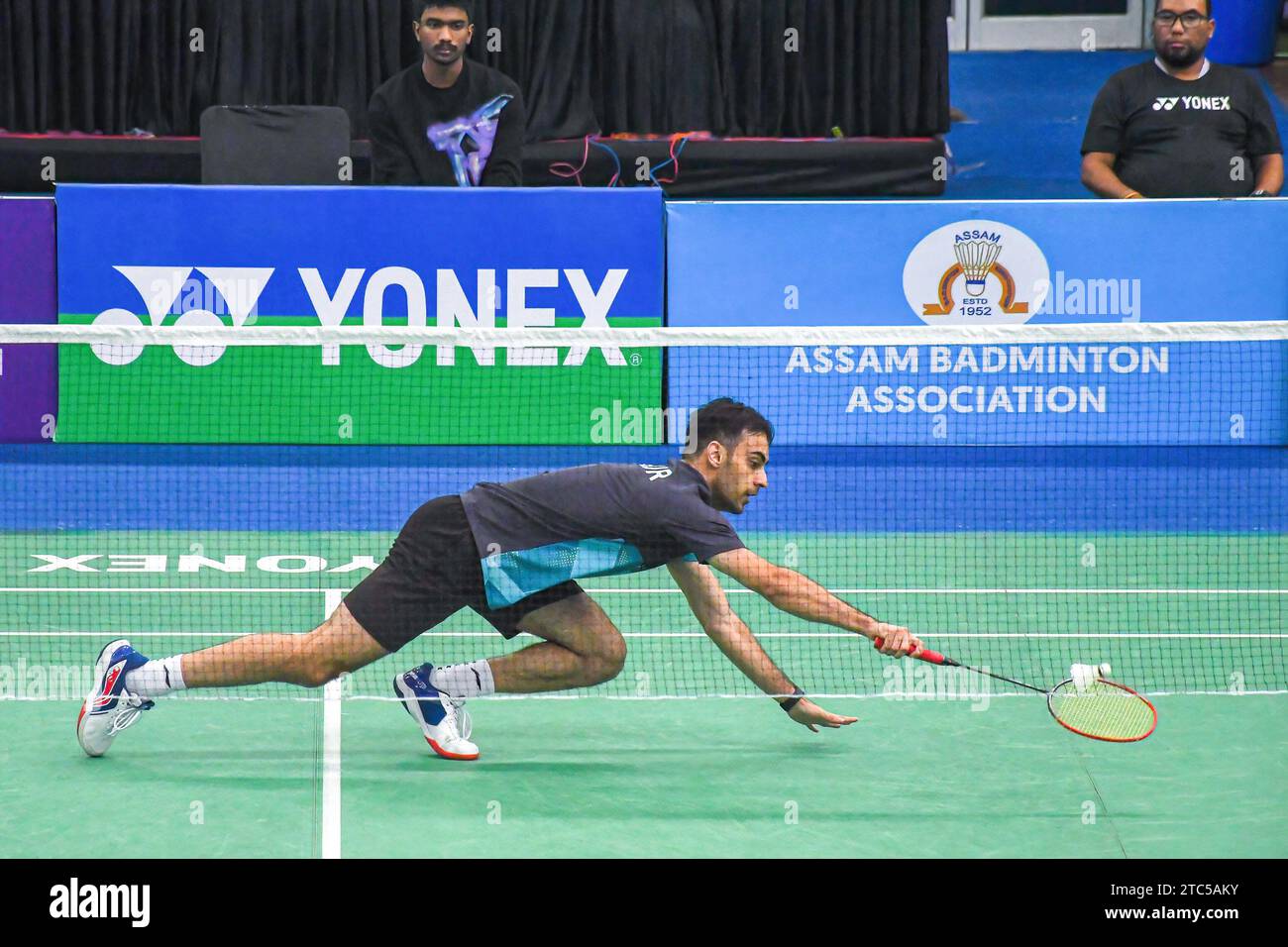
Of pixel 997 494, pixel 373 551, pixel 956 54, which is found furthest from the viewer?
pixel 956 54

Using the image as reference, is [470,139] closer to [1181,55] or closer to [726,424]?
[1181,55]

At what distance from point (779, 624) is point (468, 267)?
352 cm

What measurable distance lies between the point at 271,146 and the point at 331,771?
5872mm

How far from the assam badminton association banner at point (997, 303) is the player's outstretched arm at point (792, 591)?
4.68 m

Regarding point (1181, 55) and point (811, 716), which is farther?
point (1181, 55)

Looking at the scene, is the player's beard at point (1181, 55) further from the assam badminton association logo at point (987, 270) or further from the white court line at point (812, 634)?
the white court line at point (812, 634)

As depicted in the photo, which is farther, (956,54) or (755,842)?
(956,54)

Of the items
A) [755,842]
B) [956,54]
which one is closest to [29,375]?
[755,842]

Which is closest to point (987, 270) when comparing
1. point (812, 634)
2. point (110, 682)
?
point (812, 634)

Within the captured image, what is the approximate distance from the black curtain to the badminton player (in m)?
10.3

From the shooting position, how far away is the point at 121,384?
33.4ft

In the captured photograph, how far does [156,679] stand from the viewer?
5844mm

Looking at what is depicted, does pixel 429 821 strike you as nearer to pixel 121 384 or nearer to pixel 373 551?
pixel 373 551

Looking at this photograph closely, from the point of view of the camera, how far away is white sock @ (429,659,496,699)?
600cm
